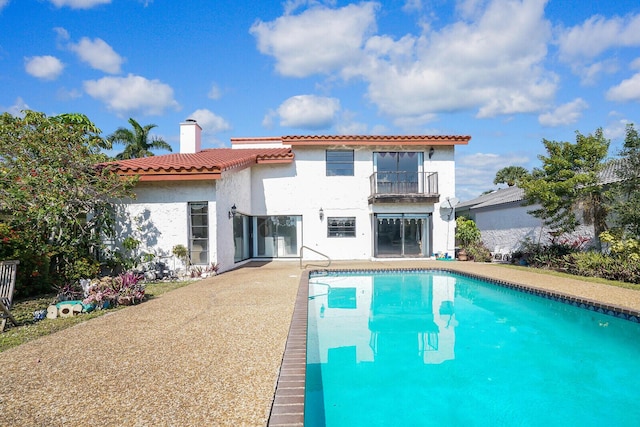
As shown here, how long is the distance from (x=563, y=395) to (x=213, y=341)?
4756mm

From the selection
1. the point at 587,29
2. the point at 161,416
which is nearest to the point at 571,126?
the point at 587,29

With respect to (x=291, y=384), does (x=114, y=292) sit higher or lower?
higher

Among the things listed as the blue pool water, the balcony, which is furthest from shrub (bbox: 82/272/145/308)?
the balcony

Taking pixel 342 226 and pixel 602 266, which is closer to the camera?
pixel 602 266

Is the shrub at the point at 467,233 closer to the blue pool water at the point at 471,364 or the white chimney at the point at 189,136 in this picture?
the blue pool water at the point at 471,364

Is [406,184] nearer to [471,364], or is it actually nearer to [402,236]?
[402,236]

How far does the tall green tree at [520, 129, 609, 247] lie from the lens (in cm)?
1296

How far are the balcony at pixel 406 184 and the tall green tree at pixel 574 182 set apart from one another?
15.4 feet

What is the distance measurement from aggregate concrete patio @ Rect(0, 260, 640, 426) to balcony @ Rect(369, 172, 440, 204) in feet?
34.8

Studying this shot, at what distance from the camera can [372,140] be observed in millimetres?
17781

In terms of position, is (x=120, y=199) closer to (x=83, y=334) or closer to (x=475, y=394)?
(x=83, y=334)

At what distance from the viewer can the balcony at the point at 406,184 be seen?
707 inches

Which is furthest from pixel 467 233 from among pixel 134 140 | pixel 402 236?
pixel 134 140

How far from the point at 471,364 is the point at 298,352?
295 centimetres
